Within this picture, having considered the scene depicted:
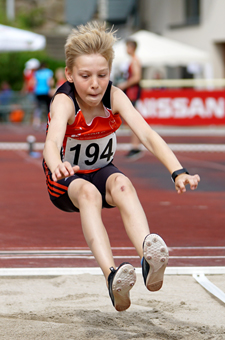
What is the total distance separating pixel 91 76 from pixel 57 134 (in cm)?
44

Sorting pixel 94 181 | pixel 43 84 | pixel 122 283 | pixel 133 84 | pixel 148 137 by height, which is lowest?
pixel 43 84

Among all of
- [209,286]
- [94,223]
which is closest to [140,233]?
[94,223]

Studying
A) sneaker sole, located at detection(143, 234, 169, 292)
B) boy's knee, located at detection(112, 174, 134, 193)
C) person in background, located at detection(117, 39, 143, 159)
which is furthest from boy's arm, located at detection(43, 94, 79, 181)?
person in background, located at detection(117, 39, 143, 159)

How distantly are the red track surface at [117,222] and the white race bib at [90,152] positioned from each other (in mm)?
1218

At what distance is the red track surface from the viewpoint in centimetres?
549

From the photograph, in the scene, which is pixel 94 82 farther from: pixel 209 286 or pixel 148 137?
pixel 209 286

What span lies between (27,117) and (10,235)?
18226mm

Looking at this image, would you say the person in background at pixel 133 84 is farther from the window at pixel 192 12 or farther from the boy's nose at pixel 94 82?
the window at pixel 192 12

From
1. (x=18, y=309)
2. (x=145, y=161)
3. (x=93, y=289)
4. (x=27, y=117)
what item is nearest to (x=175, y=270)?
(x=93, y=289)

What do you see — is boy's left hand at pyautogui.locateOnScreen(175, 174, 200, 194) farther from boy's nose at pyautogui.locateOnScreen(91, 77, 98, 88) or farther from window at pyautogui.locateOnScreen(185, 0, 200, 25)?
A: window at pyautogui.locateOnScreen(185, 0, 200, 25)

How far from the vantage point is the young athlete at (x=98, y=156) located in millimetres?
3518

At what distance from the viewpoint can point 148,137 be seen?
3.96 m

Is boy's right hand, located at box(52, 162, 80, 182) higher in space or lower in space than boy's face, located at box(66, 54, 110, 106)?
lower

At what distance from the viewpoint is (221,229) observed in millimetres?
6715
